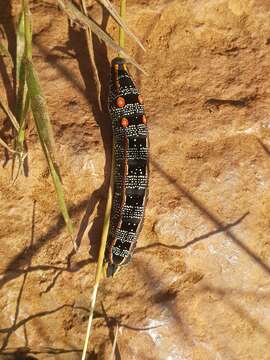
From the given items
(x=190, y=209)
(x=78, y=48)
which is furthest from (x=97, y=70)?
(x=190, y=209)

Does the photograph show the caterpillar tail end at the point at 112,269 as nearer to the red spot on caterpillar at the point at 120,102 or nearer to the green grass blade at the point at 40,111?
the green grass blade at the point at 40,111

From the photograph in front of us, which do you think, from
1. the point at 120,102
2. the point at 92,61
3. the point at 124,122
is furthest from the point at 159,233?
the point at 92,61

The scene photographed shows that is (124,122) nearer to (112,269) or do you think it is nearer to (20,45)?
(20,45)

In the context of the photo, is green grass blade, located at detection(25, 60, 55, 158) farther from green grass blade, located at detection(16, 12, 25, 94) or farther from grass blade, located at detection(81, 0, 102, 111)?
grass blade, located at detection(81, 0, 102, 111)

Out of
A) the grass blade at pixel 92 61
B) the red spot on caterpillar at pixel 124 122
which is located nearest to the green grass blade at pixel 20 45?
the grass blade at pixel 92 61

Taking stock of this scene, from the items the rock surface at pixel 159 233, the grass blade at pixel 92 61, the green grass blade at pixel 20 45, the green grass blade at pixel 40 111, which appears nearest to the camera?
the green grass blade at pixel 40 111

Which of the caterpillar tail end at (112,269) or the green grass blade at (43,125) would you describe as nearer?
the green grass blade at (43,125)
